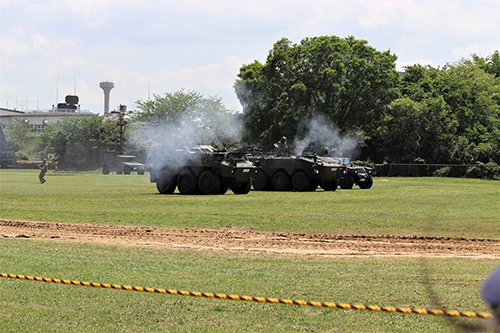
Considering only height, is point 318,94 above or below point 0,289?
above

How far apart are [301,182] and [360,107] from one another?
26140 millimetres

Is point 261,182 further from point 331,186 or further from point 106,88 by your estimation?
point 106,88

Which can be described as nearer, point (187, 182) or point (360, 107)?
point (187, 182)

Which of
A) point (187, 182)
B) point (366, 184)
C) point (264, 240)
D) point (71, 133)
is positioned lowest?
point (264, 240)

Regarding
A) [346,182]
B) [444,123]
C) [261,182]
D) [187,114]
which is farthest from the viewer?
[187,114]

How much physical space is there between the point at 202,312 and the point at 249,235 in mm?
7881

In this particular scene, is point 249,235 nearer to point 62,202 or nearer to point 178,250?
point 178,250

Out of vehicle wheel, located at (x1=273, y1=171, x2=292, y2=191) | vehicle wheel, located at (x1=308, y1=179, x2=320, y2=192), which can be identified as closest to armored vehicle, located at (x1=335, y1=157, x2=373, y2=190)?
vehicle wheel, located at (x1=308, y1=179, x2=320, y2=192)

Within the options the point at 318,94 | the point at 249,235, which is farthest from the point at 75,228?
the point at 318,94

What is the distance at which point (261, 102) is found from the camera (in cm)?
5591

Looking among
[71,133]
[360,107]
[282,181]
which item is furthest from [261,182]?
[71,133]

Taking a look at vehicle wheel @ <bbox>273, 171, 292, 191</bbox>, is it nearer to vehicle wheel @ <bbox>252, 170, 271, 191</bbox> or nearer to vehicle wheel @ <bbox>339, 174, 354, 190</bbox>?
vehicle wheel @ <bbox>252, 170, 271, 191</bbox>

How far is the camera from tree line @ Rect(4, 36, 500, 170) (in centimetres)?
5294

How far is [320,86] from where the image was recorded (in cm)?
5281
